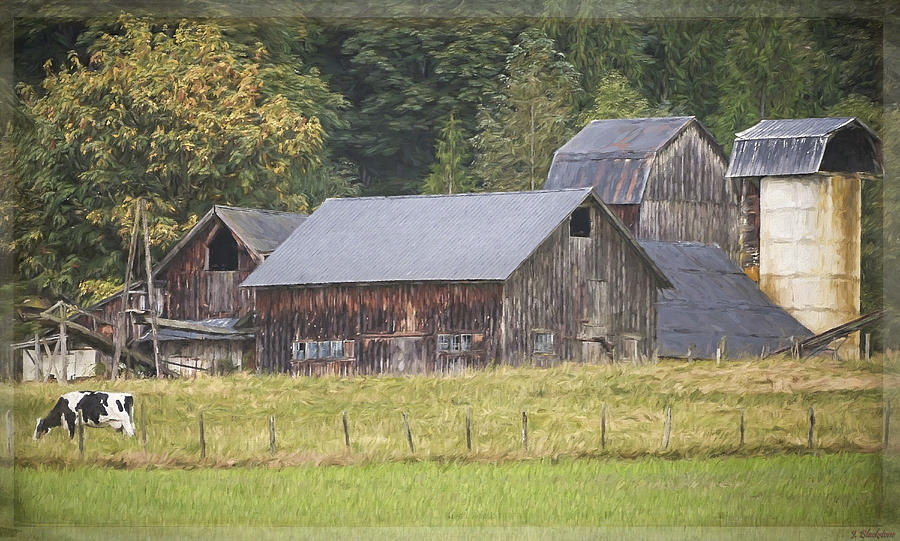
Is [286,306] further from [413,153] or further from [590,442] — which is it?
[590,442]

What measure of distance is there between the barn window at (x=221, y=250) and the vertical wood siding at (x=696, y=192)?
14.5 ft

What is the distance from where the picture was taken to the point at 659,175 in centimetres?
1856

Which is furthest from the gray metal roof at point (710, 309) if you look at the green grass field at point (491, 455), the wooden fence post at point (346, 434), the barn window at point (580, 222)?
the wooden fence post at point (346, 434)

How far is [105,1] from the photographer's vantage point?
15547 millimetres

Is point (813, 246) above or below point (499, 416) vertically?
above

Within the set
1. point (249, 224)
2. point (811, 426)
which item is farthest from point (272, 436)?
point (811, 426)

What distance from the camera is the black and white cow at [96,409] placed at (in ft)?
52.5

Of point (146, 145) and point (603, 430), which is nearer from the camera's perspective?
point (603, 430)

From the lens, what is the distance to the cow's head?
51.5 feet

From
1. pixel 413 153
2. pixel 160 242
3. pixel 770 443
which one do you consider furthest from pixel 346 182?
pixel 770 443

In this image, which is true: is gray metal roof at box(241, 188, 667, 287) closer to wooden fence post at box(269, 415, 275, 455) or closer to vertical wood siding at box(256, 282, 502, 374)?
vertical wood siding at box(256, 282, 502, 374)

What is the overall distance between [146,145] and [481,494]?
5.60 meters

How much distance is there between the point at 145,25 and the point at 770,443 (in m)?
6.49
